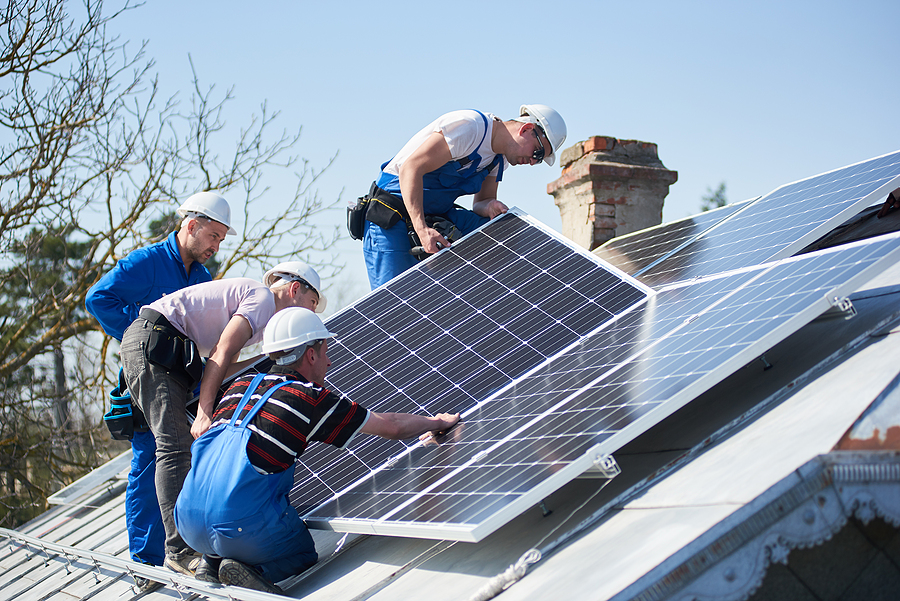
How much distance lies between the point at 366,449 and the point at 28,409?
39.3 feet

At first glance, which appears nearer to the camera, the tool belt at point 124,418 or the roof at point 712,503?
the roof at point 712,503

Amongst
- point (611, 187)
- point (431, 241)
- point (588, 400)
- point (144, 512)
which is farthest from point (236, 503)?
point (611, 187)

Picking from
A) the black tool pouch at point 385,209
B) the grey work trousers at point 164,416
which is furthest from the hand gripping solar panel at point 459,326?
the grey work trousers at point 164,416

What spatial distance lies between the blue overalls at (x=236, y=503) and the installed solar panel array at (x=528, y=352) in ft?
0.77

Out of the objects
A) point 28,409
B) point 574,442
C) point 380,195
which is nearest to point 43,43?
point 28,409

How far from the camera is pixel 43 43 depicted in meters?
14.3

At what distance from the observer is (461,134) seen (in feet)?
20.5

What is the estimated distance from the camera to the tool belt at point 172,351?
4824mm

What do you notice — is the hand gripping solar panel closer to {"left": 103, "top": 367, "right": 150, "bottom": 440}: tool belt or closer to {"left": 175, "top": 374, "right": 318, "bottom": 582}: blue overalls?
{"left": 175, "top": 374, "right": 318, "bottom": 582}: blue overalls

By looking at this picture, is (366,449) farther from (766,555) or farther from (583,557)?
(766,555)

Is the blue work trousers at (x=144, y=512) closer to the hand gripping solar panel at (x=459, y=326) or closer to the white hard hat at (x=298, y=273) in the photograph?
the hand gripping solar panel at (x=459, y=326)

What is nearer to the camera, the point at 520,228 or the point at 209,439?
the point at 209,439

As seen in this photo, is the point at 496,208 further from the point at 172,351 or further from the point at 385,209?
the point at 172,351

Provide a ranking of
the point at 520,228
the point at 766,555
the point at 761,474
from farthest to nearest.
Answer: the point at 520,228 → the point at 761,474 → the point at 766,555
